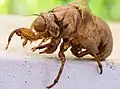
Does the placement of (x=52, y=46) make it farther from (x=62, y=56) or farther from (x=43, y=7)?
(x=43, y=7)

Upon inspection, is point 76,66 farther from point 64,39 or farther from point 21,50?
point 21,50

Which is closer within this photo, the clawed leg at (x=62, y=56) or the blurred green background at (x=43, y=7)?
the clawed leg at (x=62, y=56)

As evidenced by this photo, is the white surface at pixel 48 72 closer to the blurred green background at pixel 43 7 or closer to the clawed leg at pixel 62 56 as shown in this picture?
the clawed leg at pixel 62 56

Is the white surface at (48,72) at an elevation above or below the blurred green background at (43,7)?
above

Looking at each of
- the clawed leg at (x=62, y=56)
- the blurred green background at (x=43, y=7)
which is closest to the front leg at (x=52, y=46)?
the clawed leg at (x=62, y=56)

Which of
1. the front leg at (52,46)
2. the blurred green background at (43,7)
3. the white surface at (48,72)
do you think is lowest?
the blurred green background at (43,7)

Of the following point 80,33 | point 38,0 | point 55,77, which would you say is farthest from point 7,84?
point 38,0

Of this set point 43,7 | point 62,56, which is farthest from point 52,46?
point 43,7
